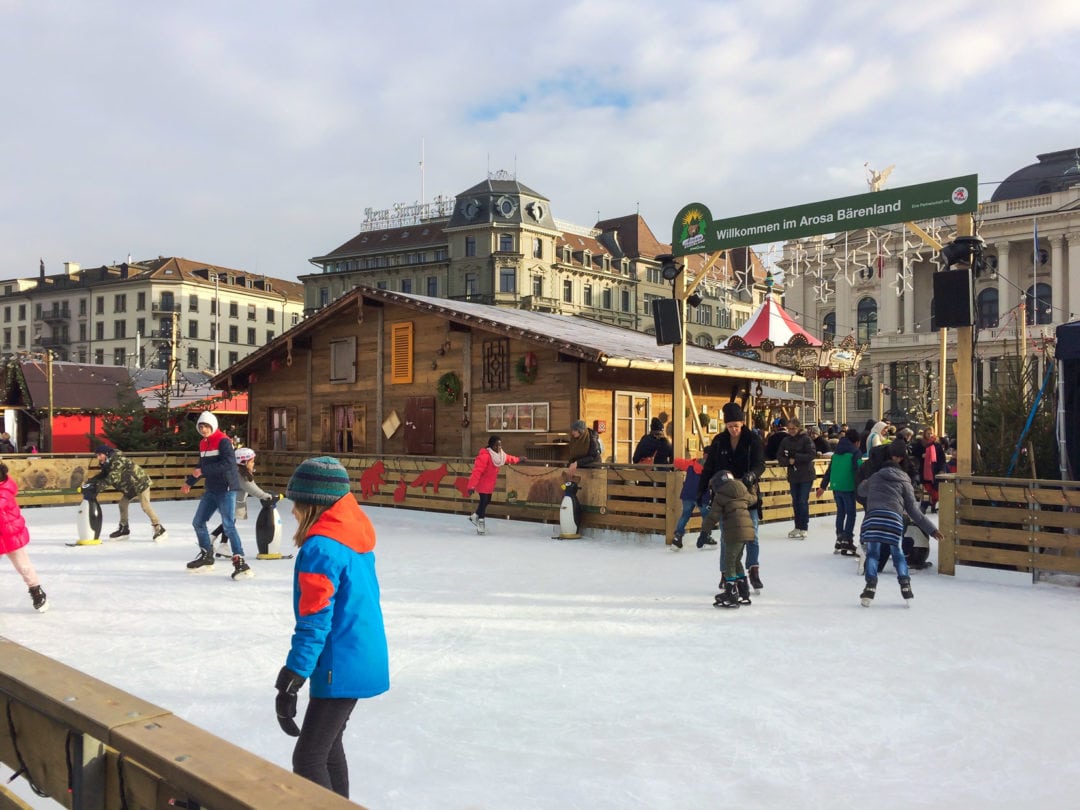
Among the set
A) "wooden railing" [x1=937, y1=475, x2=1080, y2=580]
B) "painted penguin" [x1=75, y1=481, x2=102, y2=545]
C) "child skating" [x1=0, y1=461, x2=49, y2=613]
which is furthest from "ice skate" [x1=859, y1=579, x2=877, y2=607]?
"painted penguin" [x1=75, y1=481, x2=102, y2=545]

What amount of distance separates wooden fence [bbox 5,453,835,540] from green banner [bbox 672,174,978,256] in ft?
11.0

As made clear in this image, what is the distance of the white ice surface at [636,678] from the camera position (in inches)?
→ 159

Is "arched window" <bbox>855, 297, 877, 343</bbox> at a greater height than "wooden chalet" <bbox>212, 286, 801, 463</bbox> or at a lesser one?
greater

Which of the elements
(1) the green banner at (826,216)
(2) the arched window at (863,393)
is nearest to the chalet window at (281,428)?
(1) the green banner at (826,216)

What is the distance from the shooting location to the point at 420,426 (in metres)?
18.7

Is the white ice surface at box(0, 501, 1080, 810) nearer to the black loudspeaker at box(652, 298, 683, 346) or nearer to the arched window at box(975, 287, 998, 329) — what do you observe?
the black loudspeaker at box(652, 298, 683, 346)

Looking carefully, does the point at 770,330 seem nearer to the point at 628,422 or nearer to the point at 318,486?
the point at 628,422

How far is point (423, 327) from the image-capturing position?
18.8 meters

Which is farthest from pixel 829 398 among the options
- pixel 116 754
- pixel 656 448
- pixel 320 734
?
pixel 116 754

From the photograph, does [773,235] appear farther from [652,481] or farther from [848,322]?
[848,322]

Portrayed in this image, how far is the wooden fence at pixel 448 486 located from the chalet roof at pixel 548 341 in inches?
96.9

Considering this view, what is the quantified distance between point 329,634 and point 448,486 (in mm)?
12853

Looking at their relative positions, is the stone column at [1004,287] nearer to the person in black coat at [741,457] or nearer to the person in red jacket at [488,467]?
the person in red jacket at [488,467]

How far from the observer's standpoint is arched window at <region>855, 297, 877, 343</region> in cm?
6144
